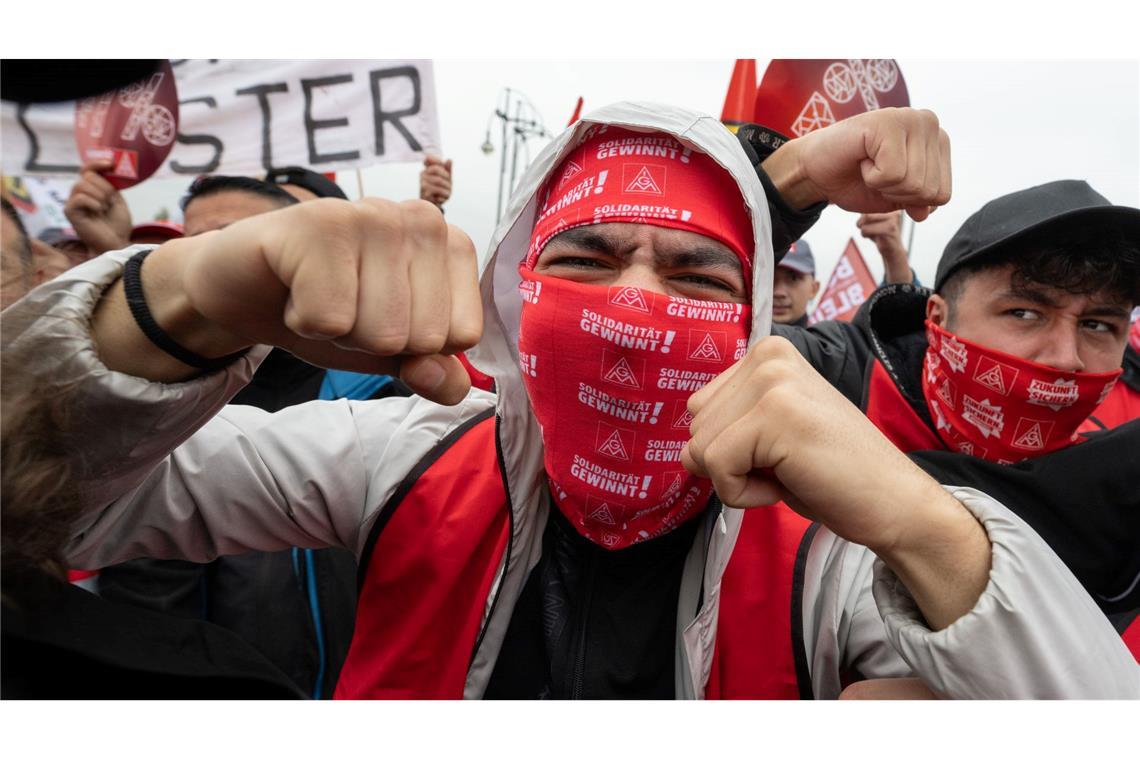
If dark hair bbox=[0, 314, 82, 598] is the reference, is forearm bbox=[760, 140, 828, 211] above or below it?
above

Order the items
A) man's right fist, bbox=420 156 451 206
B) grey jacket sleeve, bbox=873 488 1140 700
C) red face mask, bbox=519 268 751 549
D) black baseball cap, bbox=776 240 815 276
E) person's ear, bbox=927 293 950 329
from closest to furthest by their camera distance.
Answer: grey jacket sleeve, bbox=873 488 1140 700
red face mask, bbox=519 268 751 549
person's ear, bbox=927 293 950 329
man's right fist, bbox=420 156 451 206
black baseball cap, bbox=776 240 815 276

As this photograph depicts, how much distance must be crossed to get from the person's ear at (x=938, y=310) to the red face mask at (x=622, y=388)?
1145 millimetres

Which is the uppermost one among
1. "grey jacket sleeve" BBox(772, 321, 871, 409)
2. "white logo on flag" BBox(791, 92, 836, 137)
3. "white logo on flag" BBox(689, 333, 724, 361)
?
"white logo on flag" BBox(791, 92, 836, 137)

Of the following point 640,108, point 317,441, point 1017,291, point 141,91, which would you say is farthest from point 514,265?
point 141,91

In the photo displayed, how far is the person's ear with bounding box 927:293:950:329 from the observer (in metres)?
2.37

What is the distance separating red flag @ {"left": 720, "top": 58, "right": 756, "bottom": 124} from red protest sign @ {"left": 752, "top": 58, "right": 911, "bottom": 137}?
219 millimetres

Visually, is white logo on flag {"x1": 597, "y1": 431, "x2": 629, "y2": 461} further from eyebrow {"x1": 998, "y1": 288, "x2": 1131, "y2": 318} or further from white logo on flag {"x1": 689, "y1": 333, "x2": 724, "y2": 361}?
eyebrow {"x1": 998, "y1": 288, "x2": 1131, "y2": 318}

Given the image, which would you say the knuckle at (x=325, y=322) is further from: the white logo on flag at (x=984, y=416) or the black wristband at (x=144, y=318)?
the white logo on flag at (x=984, y=416)

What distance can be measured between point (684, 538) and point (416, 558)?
621mm

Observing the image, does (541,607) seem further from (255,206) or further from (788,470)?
(255,206)

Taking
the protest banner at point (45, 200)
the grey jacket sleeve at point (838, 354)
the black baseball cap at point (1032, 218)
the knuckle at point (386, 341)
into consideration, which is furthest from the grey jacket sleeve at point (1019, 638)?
the protest banner at point (45, 200)

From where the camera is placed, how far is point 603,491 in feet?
5.09

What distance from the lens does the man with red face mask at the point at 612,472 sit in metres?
1.06

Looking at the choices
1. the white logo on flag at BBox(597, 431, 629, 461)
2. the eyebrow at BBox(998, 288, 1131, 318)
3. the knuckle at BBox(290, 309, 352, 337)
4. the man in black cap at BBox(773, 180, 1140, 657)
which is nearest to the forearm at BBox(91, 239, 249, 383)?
the knuckle at BBox(290, 309, 352, 337)
